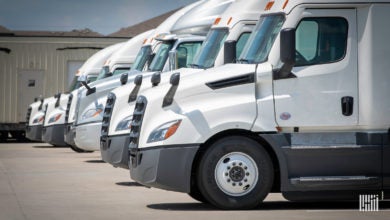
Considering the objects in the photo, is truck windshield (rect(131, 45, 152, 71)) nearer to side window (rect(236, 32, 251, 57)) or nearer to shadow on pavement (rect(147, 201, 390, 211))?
side window (rect(236, 32, 251, 57))

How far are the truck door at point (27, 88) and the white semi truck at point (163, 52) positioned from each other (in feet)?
51.7

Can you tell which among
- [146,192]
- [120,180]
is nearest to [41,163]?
[120,180]

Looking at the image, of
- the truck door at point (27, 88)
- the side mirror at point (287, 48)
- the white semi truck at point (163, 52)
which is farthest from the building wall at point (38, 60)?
the side mirror at point (287, 48)

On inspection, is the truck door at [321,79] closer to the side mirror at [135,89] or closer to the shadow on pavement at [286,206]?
the shadow on pavement at [286,206]

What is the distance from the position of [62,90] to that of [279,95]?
27352mm

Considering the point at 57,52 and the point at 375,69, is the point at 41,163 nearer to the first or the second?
the point at 375,69

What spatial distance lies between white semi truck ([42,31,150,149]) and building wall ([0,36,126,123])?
7072 mm

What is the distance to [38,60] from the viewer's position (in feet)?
130

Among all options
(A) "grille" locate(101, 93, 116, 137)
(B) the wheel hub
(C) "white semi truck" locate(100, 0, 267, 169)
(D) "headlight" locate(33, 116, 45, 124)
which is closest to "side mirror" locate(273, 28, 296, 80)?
(B) the wheel hub

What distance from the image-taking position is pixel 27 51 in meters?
39.4

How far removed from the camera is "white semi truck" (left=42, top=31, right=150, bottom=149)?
26.4m

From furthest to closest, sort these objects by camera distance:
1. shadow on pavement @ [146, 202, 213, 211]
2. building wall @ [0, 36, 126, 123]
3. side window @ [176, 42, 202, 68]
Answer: building wall @ [0, 36, 126, 123], side window @ [176, 42, 202, 68], shadow on pavement @ [146, 202, 213, 211]

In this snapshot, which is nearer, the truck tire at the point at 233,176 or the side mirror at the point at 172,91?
the truck tire at the point at 233,176

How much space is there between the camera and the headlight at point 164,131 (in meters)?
12.9
